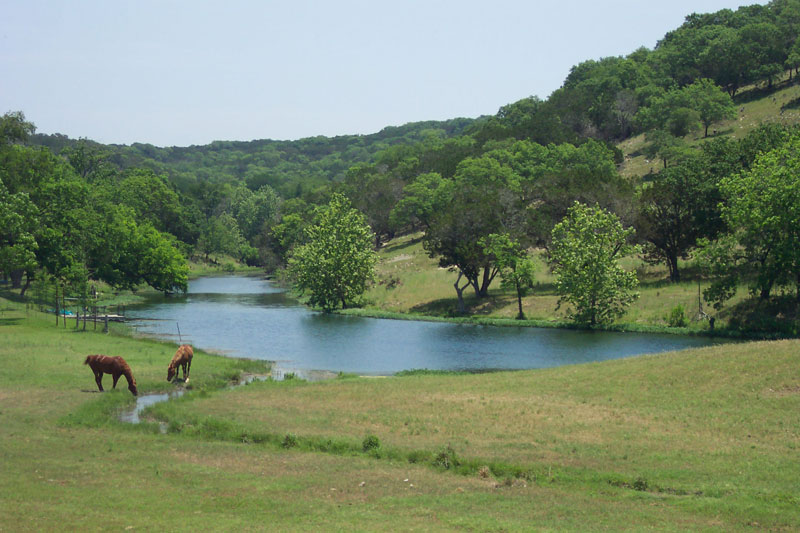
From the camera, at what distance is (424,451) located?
24453 mm

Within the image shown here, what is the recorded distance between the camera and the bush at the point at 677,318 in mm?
67375

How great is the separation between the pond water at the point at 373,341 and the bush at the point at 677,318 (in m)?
4.20

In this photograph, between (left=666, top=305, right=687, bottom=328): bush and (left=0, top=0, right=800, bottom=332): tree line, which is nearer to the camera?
(left=666, top=305, right=687, bottom=328): bush

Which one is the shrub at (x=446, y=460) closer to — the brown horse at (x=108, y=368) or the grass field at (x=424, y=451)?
the grass field at (x=424, y=451)

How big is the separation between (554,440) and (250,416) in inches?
484

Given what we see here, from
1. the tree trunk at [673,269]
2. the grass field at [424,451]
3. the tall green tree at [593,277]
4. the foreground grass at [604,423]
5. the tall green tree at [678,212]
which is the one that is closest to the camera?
the grass field at [424,451]

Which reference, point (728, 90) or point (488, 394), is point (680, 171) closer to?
point (488, 394)

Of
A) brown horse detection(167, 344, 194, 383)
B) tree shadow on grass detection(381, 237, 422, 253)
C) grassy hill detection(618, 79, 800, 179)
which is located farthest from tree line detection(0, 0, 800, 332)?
brown horse detection(167, 344, 194, 383)

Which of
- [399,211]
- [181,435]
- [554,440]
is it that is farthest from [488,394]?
[399,211]

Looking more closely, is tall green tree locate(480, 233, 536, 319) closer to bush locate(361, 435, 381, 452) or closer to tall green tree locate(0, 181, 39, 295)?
tall green tree locate(0, 181, 39, 295)

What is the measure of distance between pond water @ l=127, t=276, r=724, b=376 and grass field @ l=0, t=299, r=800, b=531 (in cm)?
1239

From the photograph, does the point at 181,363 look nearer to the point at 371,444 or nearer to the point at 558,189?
the point at 371,444

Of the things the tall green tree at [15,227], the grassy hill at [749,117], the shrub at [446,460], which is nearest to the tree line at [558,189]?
the tall green tree at [15,227]

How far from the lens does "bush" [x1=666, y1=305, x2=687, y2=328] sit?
221 feet
